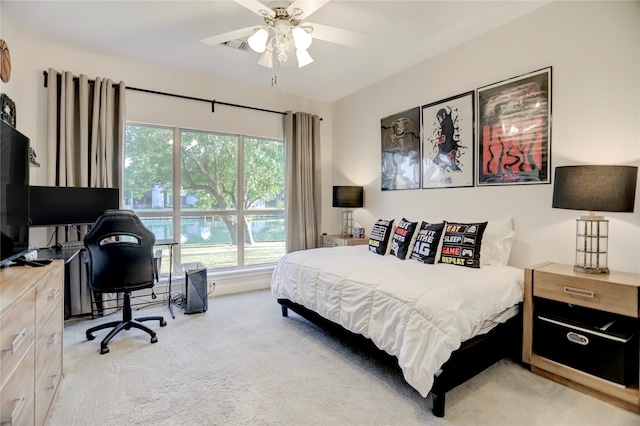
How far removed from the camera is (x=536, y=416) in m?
1.70

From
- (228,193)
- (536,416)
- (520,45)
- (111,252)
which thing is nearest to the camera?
(536,416)

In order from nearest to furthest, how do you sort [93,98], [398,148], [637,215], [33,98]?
1. [637,215]
2. [33,98]
3. [93,98]
4. [398,148]

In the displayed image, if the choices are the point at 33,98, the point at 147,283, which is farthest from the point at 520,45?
the point at 33,98

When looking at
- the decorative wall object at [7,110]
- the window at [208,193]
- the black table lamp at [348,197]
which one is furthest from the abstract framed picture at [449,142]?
the decorative wall object at [7,110]

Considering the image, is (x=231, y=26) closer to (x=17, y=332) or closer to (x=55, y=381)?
(x=17, y=332)

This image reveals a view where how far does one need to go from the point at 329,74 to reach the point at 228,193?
209 cm

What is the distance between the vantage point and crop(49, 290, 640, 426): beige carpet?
1.69 m

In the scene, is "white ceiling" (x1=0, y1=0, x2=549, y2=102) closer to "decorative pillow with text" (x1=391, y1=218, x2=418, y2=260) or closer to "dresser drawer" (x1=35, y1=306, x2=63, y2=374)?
"decorative pillow with text" (x1=391, y1=218, x2=418, y2=260)

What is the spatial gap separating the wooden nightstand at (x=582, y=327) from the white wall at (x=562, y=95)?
38cm

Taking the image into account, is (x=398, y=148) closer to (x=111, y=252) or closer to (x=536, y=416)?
(x=536, y=416)

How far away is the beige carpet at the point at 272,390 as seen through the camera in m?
1.69

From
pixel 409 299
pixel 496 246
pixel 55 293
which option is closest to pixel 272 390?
pixel 409 299

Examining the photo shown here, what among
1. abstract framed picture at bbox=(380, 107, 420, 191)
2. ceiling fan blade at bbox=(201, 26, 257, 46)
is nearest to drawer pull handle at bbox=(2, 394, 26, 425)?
ceiling fan blade at bbox=(201, 26, 257, 46)

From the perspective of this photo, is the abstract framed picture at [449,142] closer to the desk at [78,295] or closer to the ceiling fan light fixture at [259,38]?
the ceiling fan light fixture at [259,38]
